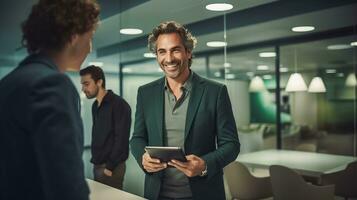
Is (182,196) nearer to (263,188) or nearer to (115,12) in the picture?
(263,188)

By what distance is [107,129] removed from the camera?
2.92m

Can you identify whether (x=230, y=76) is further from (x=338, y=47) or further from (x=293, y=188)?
(x=293, y=188)

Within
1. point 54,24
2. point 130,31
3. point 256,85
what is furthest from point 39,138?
point 256,85

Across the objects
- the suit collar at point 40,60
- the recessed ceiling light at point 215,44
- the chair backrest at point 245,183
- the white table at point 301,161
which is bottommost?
the chair backrest at point 245,183

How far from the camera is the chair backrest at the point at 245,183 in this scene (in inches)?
126

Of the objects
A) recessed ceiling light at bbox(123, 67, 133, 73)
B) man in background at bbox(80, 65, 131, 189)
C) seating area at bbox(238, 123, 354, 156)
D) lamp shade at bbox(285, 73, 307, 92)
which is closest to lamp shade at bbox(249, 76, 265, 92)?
seating area at bbox(238, 123, 354, 156)

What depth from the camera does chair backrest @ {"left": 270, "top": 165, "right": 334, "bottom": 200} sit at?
2766 millimetres

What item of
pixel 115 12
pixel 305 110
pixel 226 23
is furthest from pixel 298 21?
pixel 115 12

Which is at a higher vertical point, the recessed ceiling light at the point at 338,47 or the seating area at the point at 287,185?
the recessed ceiling light at the point at 338,47

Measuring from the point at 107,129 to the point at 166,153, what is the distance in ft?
4.27

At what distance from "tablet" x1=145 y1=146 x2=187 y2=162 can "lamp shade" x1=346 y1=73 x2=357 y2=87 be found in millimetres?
2264

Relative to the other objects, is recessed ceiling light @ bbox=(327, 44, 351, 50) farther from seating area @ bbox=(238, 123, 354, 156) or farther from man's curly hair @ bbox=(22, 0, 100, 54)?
man's curly hair @ bbox=(22, 0, 100, 54)

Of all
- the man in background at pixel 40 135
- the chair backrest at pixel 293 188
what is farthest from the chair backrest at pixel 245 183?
the man in background at pixel 40 135

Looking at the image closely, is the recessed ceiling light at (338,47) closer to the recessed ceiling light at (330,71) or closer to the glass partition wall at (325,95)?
the glass partition wall at (325,95)
